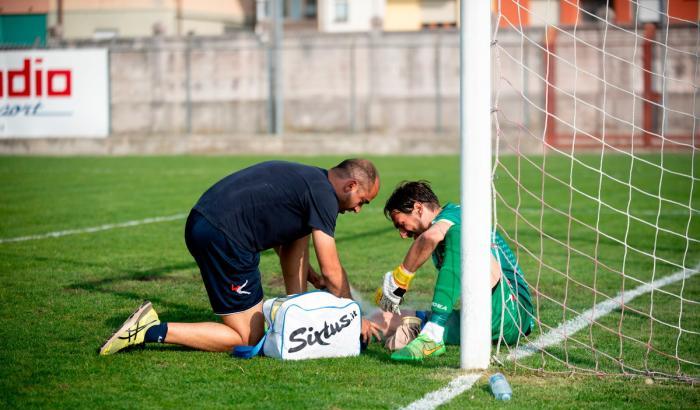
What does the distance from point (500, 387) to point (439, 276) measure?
0.95m

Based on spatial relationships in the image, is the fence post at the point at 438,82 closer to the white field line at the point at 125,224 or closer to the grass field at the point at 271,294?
the grass field at the point at 271,294

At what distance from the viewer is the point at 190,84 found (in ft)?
101

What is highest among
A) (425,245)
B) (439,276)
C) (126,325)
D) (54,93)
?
(54,93)

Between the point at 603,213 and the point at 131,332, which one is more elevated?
the point at 131,332

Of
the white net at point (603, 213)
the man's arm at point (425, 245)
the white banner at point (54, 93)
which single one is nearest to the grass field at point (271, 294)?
the white net at point (603, 213)

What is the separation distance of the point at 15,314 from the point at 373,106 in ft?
80.7

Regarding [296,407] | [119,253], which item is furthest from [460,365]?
[119,253]

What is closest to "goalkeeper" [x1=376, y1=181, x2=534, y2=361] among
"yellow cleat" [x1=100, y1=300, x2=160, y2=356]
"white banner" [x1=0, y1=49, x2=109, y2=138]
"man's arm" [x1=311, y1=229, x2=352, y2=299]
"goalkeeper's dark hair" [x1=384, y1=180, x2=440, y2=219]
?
"goalkeeper's dark hair" [x1=384, y1=180, x2=440, y2=219]

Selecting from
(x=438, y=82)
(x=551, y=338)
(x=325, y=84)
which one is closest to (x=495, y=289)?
(x=551, y=338)

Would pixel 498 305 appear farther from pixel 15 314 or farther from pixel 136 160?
pixel 136 160

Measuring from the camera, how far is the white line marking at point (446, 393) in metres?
4.25

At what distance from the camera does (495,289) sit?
5.39m

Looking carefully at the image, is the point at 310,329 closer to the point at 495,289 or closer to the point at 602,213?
the point at 495,289

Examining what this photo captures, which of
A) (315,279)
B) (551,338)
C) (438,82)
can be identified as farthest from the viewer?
(438,82)
